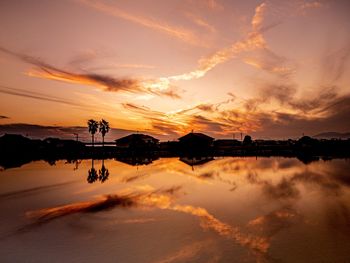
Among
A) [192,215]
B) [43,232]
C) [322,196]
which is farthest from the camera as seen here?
[322,196]

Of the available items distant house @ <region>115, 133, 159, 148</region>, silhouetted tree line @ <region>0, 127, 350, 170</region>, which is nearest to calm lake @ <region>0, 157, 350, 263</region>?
silhouetted tree line @ <region>0, 127, 350, 170</region>

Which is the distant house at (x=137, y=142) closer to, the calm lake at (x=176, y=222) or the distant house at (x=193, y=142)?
the distant house at (x=193, y=142)

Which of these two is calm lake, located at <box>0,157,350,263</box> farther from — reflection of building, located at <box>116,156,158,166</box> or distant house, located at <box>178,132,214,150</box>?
distant house, located at <box>178,132,214,150</box>

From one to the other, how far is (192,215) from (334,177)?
22.7m

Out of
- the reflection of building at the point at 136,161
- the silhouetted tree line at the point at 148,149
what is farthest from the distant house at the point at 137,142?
the reflection of building at the point at 136,161

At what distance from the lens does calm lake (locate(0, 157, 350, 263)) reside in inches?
447

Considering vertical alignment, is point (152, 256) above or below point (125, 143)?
below

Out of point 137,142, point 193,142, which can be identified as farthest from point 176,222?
point 137,142

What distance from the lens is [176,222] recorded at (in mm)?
15656

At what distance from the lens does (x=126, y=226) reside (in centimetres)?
1502

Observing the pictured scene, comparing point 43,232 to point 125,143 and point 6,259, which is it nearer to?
point 6,259

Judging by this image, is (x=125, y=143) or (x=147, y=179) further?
(x=125, y=143)

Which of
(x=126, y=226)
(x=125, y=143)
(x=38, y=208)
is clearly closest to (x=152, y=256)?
(x=126, y=226)

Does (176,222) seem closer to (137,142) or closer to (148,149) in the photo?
(148,149)
